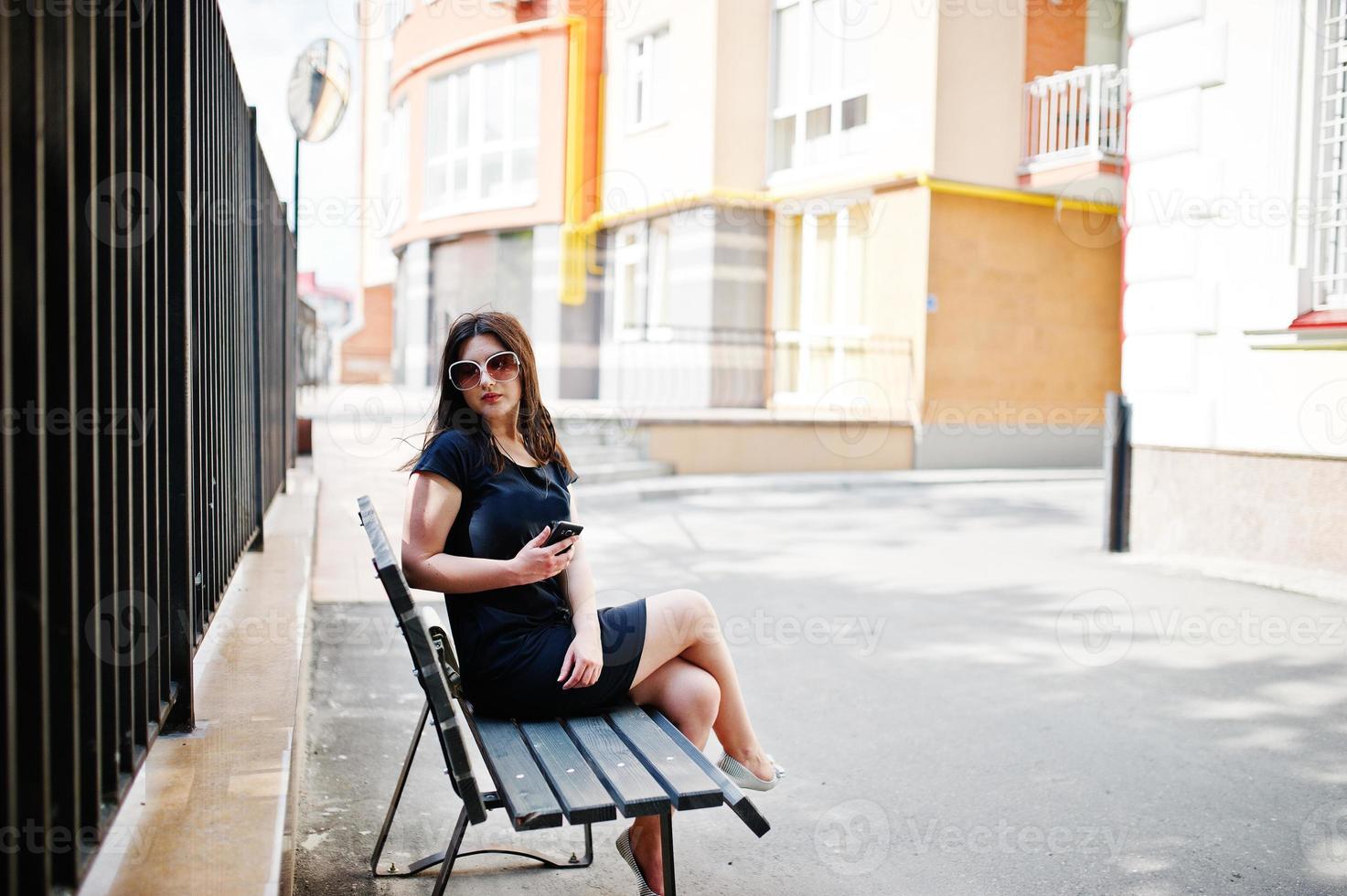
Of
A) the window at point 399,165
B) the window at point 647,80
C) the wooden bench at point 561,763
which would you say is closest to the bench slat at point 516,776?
the wooden bench at point 561,763

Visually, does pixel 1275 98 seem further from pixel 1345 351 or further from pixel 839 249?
pixel 839 249

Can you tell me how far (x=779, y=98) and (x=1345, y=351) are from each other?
12374 mm

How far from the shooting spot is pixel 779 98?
18188 mm

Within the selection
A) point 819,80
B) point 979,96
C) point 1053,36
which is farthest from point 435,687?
point 1053,36

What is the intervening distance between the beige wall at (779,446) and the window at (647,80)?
6.47 meters

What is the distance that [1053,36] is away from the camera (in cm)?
1661

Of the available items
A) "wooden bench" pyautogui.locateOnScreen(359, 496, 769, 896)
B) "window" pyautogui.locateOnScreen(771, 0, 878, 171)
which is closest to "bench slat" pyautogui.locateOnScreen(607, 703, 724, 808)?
"wooden bench" pyautogui.locateOnScreen(359, 496, 769, 896)

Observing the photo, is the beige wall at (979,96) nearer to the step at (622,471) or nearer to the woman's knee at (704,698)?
the step at (622,471)

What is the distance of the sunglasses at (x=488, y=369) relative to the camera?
306 cm

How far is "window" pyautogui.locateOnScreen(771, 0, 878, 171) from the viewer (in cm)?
1689

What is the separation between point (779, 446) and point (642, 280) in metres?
5.99

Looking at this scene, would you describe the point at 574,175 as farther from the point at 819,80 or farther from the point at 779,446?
the point at 779,446

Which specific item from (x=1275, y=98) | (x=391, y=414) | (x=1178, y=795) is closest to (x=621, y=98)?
(x=391, y=414)

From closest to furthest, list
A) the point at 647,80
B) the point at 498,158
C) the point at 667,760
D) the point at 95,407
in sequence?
1. the point at 95,407
2. the point at 667,760
3. the point at 647,80
4. the point at 498,158
